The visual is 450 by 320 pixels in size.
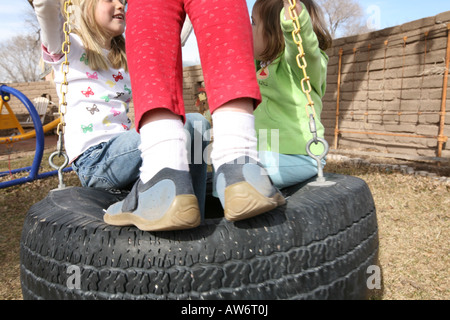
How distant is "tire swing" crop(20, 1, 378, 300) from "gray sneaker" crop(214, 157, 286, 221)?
2.3 inches

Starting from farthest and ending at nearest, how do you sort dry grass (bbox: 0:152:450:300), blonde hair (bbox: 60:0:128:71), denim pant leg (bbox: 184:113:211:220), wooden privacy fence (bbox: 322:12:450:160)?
wooden privacy fence (bbox: 322:12:450:160)
blonde hair (bbox: 60:0:128:71)
dry grass (bbox: 0:152:450:300)
denim pant leg (bbox: 184:113:211:220)

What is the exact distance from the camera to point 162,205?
0.68m

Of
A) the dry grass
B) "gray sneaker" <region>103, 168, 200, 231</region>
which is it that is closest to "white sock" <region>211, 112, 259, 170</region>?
"gray sneaker" <region>103, 168, 200, 231</region>

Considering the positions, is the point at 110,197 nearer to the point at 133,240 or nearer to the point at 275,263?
the point at 133,240

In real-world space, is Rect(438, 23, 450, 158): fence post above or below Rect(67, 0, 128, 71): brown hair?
below

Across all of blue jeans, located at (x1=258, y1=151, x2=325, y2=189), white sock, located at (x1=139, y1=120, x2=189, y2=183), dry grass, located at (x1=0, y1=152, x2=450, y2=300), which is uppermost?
white sock, located at (x1=139, y1=120, x2=189, y2=183)

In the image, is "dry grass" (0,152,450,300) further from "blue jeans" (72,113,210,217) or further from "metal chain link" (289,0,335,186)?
"metal chain link" (289,0,335,186)

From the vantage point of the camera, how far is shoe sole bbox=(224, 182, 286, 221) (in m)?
0.68

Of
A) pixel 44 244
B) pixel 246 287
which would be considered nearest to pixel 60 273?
pixel 44 244

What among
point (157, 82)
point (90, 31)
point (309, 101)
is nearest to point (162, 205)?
point (157, 82)

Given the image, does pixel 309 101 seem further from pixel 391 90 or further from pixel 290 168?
pixel 391 90

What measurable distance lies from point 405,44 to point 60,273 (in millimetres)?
4907

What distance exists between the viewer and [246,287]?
0.70 meters

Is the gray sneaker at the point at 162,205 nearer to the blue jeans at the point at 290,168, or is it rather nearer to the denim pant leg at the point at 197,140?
the denim pant leg at the point at 197,140
